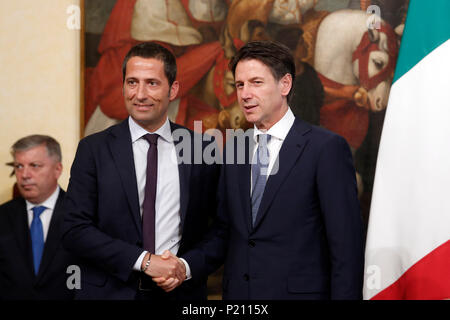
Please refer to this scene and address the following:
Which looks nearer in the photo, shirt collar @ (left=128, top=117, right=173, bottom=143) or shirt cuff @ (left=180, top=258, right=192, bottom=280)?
shirt cuff @ (left=180, top=258, right=192, bottom=280)

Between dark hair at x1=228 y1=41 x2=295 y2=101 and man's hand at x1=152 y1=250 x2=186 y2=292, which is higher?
dark hair at x1=228 y1=41 x2=295 y2=101

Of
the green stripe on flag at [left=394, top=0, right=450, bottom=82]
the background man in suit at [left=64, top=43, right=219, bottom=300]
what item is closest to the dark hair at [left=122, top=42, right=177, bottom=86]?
the background man in suit at [left=64, top=43, right=219, bottom=300]

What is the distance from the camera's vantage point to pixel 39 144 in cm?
356

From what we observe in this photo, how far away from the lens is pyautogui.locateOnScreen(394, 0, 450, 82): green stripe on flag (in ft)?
10.5

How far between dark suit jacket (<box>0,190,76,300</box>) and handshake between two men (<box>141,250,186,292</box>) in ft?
3.78

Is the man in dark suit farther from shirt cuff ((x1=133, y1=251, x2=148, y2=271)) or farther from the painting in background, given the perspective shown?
the painting in background

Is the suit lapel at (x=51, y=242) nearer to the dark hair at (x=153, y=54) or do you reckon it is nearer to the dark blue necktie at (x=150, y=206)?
the dark blue necktie at (x=150, y=206)

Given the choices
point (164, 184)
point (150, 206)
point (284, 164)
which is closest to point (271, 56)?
point (284, 164)

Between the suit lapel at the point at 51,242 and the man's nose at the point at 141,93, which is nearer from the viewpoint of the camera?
the man's nose at the point at 141,93

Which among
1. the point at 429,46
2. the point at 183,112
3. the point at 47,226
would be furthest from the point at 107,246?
the point at 429,46

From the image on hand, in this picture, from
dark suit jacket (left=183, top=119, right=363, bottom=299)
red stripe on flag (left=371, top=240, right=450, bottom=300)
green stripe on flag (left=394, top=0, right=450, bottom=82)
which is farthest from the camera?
green stripe on flag (left=394, top=0, right=450, bottom=82)

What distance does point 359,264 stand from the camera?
7.42 ft

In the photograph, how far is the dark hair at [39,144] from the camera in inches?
140

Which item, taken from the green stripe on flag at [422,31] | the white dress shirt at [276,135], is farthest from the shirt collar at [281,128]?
the green stripe on flag at [422,31]
